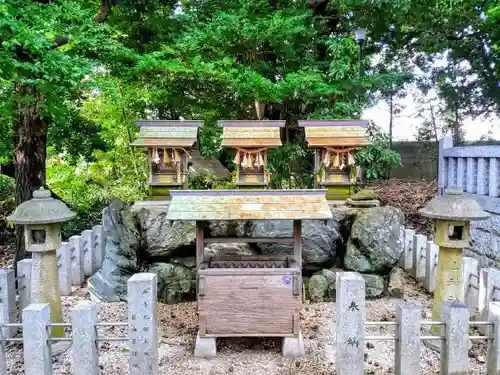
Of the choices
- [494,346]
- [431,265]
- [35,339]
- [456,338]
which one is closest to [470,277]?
[431,265]

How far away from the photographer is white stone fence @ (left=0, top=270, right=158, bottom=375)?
402 centimetres

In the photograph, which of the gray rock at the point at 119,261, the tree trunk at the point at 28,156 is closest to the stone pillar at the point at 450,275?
the gray rock at the point at 119,261

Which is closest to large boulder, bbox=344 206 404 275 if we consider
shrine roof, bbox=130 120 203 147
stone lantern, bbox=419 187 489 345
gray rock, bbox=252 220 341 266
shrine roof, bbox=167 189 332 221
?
gray rock, bbox=252 220 341 266

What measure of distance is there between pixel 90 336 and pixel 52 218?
5.93 ft

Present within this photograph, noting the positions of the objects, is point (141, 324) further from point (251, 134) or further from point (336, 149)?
point (336, 149)

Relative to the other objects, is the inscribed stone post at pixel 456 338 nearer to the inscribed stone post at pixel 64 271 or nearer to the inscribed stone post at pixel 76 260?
the inscribed stone post at pixel 64 271

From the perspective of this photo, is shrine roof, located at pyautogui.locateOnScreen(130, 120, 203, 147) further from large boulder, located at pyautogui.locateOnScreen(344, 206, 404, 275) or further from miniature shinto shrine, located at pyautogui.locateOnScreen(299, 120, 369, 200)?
large boulder, located at pyautogui.locateOnScreen(344, 206, 404, 275)

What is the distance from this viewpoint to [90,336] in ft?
13.4

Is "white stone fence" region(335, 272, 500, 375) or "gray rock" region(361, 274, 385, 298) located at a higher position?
"white stone fence" region(335, 272, 500, 375)

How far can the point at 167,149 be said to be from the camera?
7.56 metres

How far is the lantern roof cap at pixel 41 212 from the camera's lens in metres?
5.03

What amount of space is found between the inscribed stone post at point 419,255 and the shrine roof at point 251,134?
12.1ft

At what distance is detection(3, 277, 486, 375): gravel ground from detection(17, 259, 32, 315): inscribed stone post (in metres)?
0.67

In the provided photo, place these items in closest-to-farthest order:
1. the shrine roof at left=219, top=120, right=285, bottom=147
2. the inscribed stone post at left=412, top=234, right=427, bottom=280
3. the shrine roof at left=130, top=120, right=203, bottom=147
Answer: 1. the shrine roof at left=130, top=120, right=203, bottom=147
2. the shrine roof at left=219, top=120, right=285, bottom=147
3. the inscribed stone post at left=412, top=234, right=427, bottom=280
